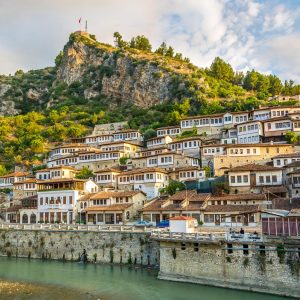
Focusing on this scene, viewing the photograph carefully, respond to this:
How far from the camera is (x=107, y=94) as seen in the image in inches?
5226

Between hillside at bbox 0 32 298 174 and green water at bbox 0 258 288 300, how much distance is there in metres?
53.4

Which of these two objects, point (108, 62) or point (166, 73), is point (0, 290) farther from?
point (108, 62)

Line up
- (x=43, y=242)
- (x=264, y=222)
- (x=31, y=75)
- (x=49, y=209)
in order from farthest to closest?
(x=31, y=75) → (x=49, y=209) → (x=43, y=242) → (x=264, y=222)

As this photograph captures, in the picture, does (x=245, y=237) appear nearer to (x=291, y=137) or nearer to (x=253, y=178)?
(x=253, y=178)

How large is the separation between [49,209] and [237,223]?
3167cm

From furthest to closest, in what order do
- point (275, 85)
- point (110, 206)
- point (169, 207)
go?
point (275, 85) < point (110, 206) < point (169, 207)

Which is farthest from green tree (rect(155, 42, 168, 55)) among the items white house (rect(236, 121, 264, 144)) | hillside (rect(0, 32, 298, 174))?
white house (rect(236, 121, 264, 144))

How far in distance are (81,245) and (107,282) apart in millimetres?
10342

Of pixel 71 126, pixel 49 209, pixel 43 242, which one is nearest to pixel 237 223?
pixel 43 242

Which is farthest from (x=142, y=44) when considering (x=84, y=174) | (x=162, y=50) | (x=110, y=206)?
(x=110, y=206)

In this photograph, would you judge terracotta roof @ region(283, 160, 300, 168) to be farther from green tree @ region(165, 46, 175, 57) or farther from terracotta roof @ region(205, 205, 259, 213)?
green tree @ region(165, 46, 175, 57)

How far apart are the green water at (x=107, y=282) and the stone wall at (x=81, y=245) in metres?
1.41

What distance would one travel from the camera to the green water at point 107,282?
29.2 metres

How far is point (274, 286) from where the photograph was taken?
2798 cm
